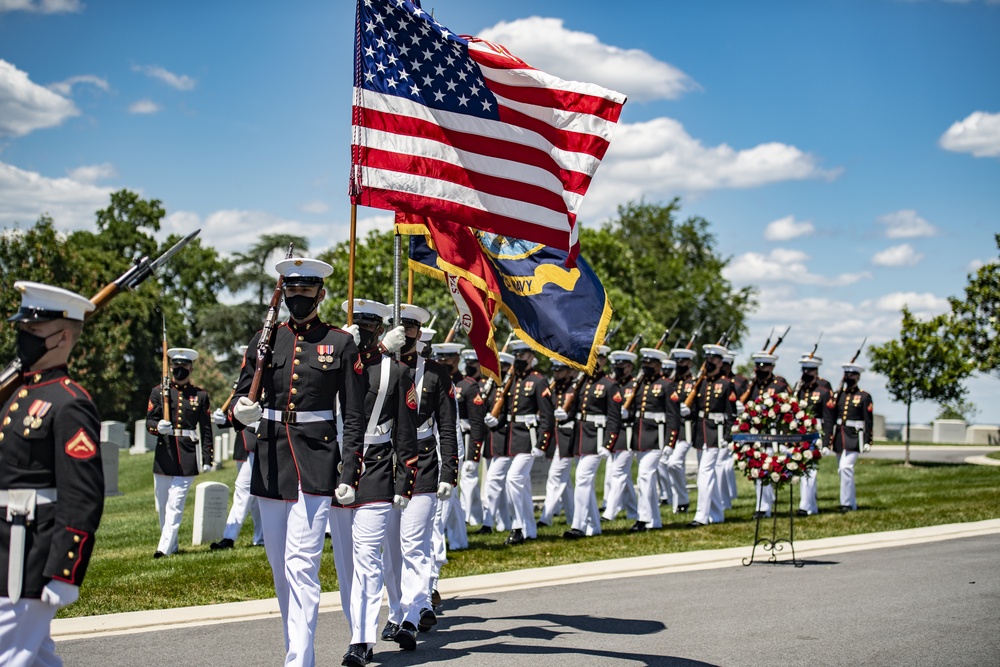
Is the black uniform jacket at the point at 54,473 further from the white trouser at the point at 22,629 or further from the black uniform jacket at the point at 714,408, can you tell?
Result: the black uniform jacket at the point at 714,408

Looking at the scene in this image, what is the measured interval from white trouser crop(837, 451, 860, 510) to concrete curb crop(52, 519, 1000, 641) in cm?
232

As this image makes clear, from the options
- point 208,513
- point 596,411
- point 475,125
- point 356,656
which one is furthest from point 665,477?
point 356,656

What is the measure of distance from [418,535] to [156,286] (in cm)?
5537

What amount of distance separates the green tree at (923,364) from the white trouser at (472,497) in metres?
14.8

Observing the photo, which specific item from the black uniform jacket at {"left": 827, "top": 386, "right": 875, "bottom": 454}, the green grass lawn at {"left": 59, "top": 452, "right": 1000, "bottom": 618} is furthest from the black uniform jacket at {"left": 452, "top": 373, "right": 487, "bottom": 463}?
the black uniform jacket at {"left": 827, "top": 386, "right": 875, "bottom": 454}

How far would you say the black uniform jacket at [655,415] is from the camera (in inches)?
631

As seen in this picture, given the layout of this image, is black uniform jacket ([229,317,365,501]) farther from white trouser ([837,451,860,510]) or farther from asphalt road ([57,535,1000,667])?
white trouser ([837,451,860,510])

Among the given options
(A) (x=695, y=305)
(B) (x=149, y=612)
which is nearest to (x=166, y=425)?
(B) (x=149, y=612)

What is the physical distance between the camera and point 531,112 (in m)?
8.23

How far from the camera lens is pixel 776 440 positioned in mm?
12453

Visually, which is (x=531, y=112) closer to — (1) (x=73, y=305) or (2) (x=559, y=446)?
(1) (x=73, y=305)

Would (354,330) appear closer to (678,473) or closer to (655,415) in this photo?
(655,415)

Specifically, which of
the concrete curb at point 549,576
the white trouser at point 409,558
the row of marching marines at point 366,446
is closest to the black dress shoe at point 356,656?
the row of marching marines at point 366,446

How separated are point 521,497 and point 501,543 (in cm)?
63
